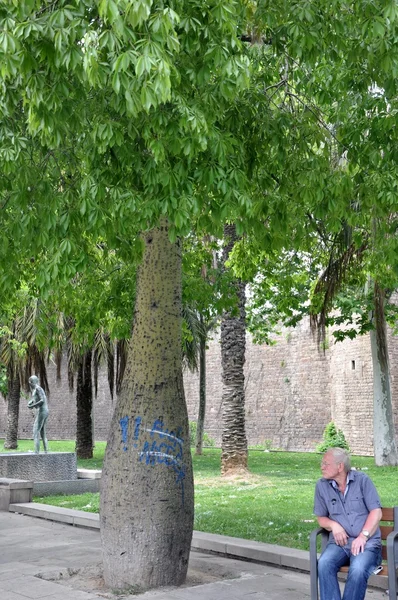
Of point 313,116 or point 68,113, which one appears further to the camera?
point 313,116

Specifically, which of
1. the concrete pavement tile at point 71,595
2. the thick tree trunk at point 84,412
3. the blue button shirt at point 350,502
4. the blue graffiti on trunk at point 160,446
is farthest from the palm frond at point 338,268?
the blue button shirt at point 350,502

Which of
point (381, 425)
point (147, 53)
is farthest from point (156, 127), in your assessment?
point (381, 425)

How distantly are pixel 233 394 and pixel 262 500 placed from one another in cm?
395

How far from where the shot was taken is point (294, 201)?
797cm

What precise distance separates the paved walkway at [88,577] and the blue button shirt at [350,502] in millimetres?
1255

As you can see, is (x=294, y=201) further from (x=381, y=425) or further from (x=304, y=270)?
(x=381, y=425)

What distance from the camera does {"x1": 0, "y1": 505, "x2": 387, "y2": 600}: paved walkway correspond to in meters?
6.52

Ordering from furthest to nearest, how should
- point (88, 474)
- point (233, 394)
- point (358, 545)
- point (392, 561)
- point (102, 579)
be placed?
1. point (233, 394)
2. point (88, 474)
3. point (102, 579)
4. point (358, 545)
5. point (392, 561)

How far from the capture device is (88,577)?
726 cm

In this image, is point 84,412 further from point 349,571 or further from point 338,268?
point 349,571

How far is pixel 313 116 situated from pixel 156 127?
10.7 feet

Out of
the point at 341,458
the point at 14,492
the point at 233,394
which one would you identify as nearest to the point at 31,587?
the point at 341,458

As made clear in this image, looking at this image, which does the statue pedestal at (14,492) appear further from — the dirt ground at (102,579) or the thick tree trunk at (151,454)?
the thick tree trunk at (151,454)

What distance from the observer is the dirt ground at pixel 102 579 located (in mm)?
6702
